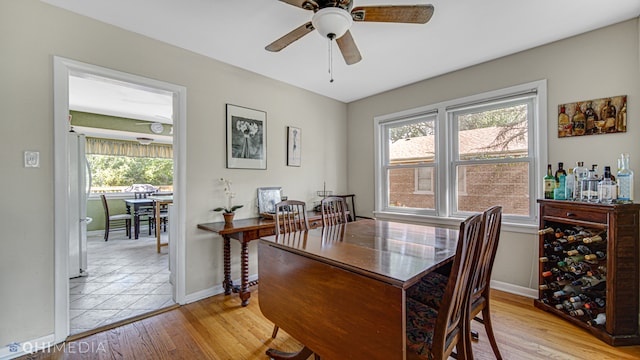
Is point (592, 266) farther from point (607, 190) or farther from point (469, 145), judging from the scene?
point (469, 145)

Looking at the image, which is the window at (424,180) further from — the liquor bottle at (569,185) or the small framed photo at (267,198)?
the small framed photo at (267,198)

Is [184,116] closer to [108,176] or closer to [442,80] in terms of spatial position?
[442,80]

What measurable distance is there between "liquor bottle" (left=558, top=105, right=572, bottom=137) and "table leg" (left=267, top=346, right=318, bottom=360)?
9.26 ft

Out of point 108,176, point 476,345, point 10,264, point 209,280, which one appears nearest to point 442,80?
point 476,345

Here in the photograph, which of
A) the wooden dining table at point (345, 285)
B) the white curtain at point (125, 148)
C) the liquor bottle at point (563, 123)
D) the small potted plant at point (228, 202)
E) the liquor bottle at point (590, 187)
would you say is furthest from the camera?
the white curtain at point (125, 148)

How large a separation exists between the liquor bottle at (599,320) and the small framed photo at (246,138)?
3232 mm

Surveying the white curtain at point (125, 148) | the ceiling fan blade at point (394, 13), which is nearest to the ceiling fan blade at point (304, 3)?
the ceiling fan blade at point (394, 13)

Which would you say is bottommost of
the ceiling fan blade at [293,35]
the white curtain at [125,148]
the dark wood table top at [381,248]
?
the dark wood table top at [381,248]

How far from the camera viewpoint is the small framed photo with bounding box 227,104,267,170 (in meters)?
2.89

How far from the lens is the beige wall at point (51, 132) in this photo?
A: 1.77 metres

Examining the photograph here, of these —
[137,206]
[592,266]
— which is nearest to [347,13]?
[592,266]

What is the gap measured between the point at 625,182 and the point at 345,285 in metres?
2.32

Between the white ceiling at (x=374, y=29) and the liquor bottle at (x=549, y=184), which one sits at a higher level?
the white ceiling at (x=374, y=29)

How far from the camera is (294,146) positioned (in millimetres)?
3537
